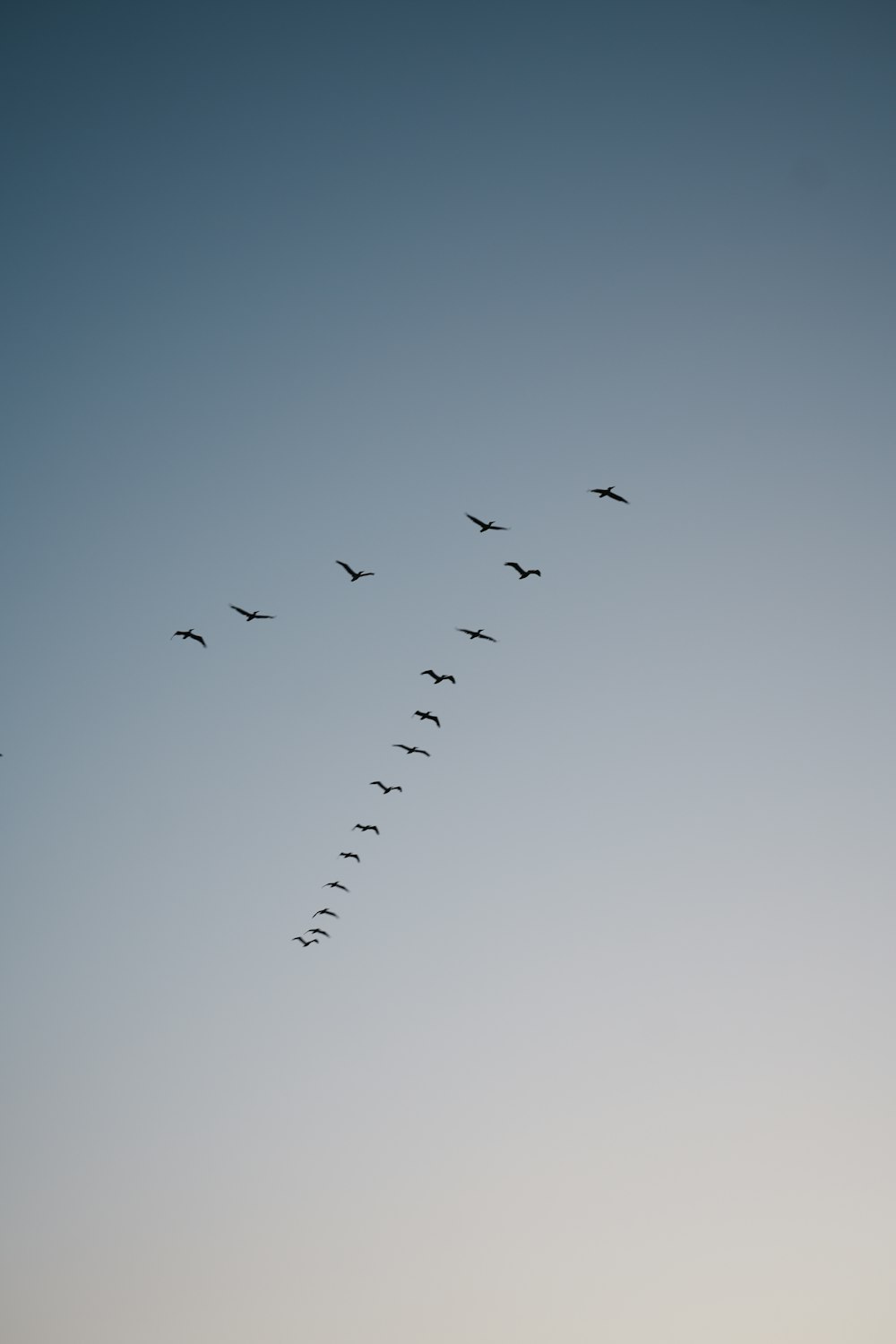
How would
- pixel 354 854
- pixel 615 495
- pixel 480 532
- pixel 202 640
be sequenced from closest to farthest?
pixel 615 495
pixel 480 532
pixel 202 640
pixel 354 854

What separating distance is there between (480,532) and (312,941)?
2237 inches

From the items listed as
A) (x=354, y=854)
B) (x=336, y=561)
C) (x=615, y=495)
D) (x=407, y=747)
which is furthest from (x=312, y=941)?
(x=615, y=495)

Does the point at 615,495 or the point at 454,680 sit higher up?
the point at 615,495

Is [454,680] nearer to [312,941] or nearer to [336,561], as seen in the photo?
[336,561]

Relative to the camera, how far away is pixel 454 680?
117 metres

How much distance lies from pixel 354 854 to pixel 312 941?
12967 millimetres

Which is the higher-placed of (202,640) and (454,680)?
(454,680)

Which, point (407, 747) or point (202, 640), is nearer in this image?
point (202, 640)

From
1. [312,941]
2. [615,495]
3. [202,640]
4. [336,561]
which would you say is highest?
[615,495]

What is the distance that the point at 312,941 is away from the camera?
141125 mm

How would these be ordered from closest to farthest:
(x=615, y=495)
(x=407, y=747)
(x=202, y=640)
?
(x=615, y=495) → (x=202, y=640) → (x=407, y=747)

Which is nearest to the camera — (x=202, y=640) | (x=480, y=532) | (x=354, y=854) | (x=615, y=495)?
(x=615, y=495)

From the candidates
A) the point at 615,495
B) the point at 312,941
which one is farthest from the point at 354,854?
the point at 615,495

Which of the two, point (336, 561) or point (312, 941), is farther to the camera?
point (312, 941)
